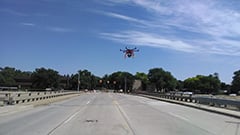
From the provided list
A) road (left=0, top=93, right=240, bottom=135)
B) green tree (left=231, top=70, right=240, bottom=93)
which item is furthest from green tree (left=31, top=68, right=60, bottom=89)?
road (left=0, top=93, right=240, bottom=135)

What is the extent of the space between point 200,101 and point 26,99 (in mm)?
17700

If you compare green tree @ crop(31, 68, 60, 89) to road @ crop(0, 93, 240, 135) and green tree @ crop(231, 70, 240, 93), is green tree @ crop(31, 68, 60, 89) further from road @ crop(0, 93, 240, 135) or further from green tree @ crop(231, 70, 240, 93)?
road @ crop(0, 93, 240, 135)

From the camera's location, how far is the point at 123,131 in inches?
594

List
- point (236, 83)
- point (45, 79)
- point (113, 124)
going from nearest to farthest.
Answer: point (113, 124) → point (236, 83) → point (45, 79)

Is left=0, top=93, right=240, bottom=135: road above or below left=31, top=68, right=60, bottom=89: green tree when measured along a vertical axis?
below

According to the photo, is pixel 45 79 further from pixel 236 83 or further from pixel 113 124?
pixel 113 124

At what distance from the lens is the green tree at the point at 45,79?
17575 centimetres

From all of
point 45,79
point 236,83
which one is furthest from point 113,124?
point 45,79

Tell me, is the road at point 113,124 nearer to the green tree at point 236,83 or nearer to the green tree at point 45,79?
the green tree at point 236,83

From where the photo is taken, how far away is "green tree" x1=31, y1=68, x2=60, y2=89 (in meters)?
176

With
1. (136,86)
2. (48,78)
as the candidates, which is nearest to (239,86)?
(136,86)

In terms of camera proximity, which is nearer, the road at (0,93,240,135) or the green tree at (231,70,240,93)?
the road at (0,93,240,135)

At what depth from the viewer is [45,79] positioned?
17600cm

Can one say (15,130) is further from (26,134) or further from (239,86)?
(239,86)
